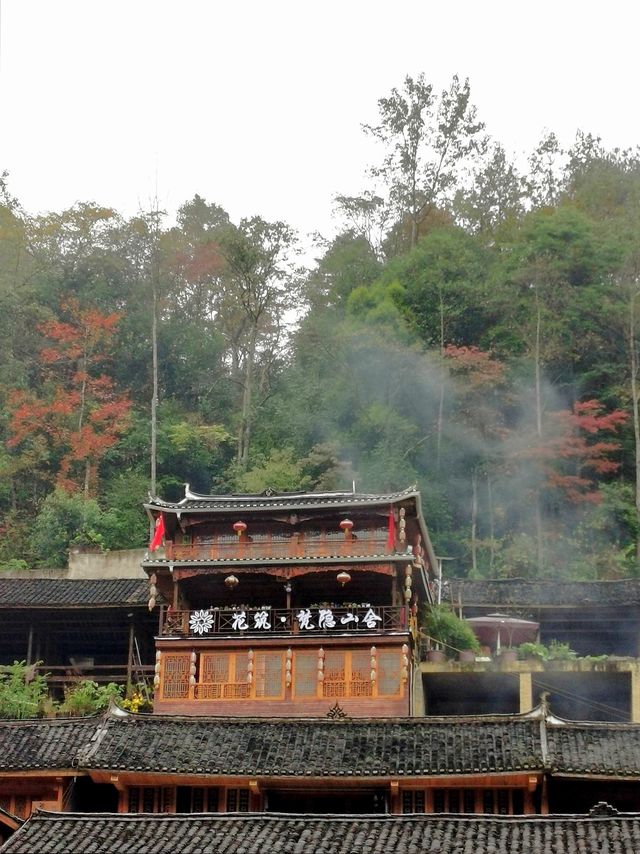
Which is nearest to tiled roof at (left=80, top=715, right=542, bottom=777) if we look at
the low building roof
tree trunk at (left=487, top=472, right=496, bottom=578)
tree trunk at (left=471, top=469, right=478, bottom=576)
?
the low building roof

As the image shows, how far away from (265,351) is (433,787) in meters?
34.2

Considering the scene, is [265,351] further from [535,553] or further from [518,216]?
[535,553]

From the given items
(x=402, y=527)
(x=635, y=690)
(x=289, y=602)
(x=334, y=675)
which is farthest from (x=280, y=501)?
(x=635, y=690)

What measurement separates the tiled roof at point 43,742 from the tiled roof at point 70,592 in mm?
7880

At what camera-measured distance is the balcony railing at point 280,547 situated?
38.4 metres

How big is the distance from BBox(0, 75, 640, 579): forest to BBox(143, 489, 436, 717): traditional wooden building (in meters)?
9.75

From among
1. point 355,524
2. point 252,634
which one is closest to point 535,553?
point 355,524

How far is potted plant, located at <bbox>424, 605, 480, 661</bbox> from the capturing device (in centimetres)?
3984

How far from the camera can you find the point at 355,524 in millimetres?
39188

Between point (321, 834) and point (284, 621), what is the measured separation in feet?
38.8

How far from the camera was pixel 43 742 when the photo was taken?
104ft

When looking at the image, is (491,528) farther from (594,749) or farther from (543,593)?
(594,749)

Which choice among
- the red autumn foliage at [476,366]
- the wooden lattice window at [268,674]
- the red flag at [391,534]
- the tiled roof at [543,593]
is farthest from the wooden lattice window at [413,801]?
the red autumn foliage at [476,366]

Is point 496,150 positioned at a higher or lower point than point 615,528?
higher
